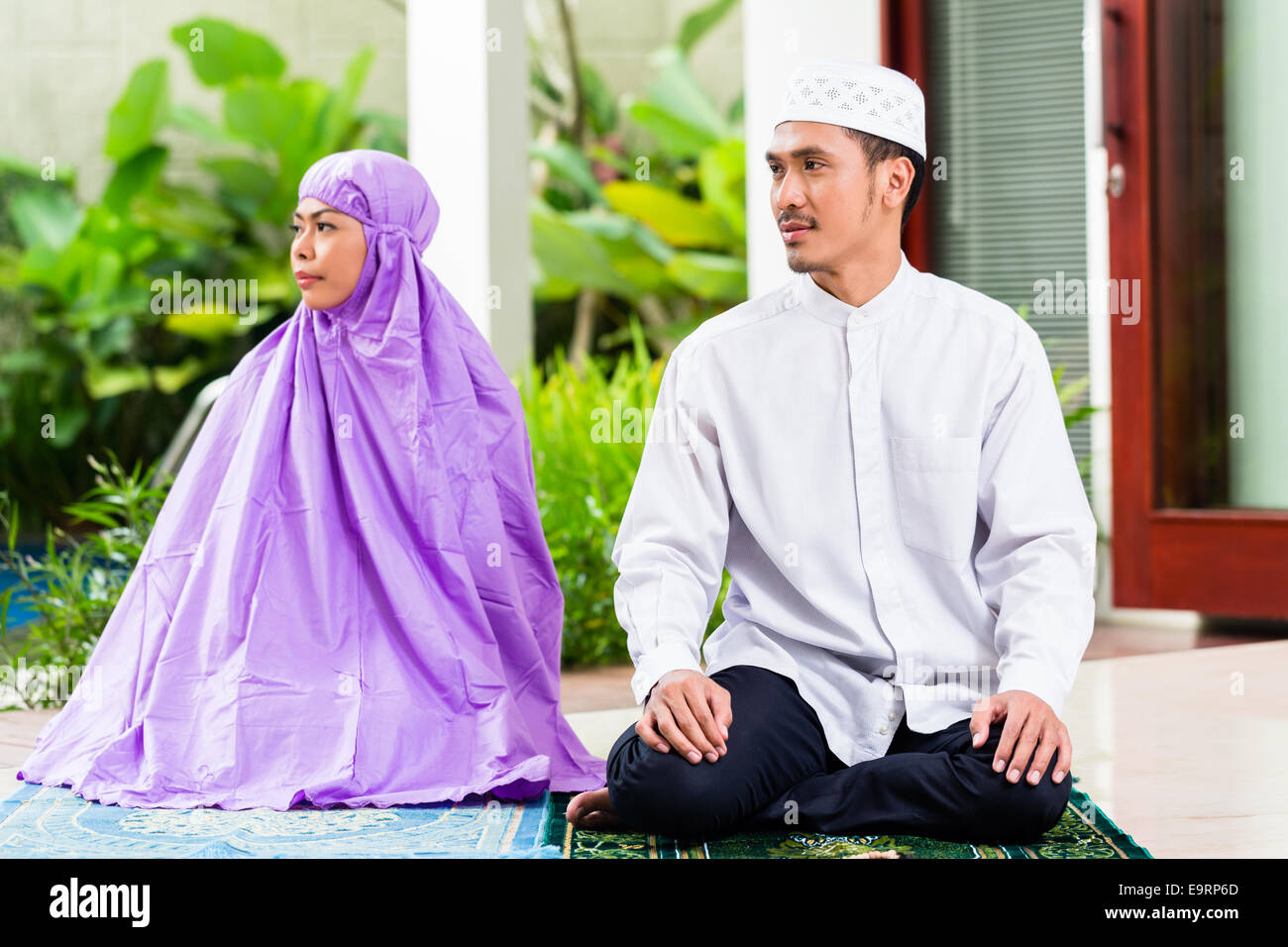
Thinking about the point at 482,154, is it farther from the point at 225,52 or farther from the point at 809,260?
the point at 225,52

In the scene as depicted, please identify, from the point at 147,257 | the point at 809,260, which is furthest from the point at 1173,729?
the point at 147,257

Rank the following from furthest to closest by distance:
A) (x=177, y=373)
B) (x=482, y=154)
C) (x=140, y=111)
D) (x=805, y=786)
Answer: (x=177, y=373)
(x=140, y=111)
(x=482, y=154)
(x=805, y=786)

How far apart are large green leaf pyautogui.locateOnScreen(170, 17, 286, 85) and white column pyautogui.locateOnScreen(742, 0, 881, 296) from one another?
342 centimetres

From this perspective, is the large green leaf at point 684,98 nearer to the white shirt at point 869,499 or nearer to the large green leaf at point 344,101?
the large green leaf at point 344,101

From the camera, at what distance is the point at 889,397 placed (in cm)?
220

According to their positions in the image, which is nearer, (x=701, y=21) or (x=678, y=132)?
(x=678, y=132)

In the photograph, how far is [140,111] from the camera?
7.49 m

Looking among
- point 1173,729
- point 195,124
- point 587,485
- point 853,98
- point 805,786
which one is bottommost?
point 1173,729

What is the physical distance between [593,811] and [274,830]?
0.46 m

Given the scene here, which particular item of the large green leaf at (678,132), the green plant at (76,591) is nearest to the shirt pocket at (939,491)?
the green plant at (76,591)

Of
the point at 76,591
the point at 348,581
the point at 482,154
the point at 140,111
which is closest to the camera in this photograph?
the point at 348,581

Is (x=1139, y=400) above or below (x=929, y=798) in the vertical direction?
above
